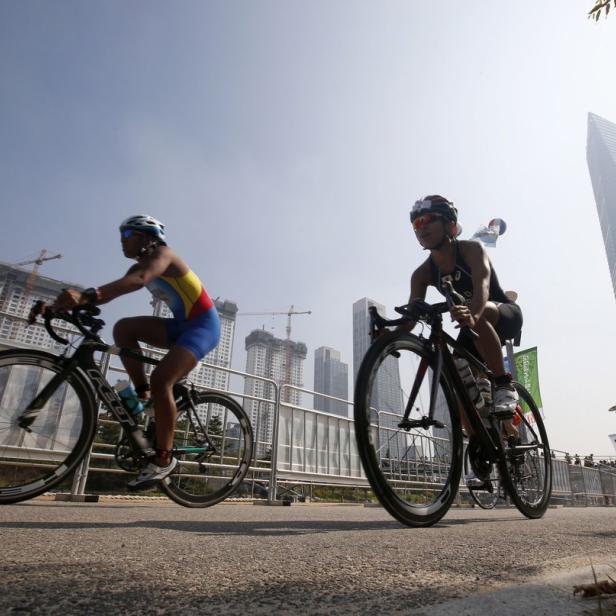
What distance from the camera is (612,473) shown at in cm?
2131

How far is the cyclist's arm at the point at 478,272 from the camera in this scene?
3143 millimetres

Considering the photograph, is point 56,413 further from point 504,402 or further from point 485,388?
point 504,402

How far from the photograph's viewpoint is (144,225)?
3527 mm

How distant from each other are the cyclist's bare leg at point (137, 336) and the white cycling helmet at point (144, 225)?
2.23 feet

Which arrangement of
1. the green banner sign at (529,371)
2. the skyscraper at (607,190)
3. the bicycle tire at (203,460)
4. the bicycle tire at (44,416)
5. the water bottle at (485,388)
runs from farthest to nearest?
the skyscraper at (607,190), the green banner sign at (529,371), the bicycle tire at (203,460), the water bottle at (485,388), the bicycle tire at (44,416)

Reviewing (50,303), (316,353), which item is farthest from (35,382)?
(316,353)

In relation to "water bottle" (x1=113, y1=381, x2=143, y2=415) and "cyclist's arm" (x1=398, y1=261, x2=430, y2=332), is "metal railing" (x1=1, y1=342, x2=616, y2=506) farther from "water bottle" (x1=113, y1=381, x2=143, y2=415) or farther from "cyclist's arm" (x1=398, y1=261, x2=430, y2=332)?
"cyclist's arm" (x1=398, y1=261, x2=430, y2=332)

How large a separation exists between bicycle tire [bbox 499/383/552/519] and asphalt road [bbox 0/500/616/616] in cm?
156

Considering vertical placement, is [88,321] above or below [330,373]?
below

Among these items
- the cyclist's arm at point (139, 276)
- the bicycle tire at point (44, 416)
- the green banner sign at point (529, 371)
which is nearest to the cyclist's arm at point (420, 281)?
the cyclist's arm at point (139, 276)

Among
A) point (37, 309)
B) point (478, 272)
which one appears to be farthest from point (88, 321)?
point (478, 272)

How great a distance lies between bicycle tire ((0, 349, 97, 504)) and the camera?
9.47 feet

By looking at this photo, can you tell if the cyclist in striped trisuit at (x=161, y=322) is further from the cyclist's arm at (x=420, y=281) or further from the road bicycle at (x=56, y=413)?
the cyclist's arm at (x=420, y=281)

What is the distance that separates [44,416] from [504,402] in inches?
126
